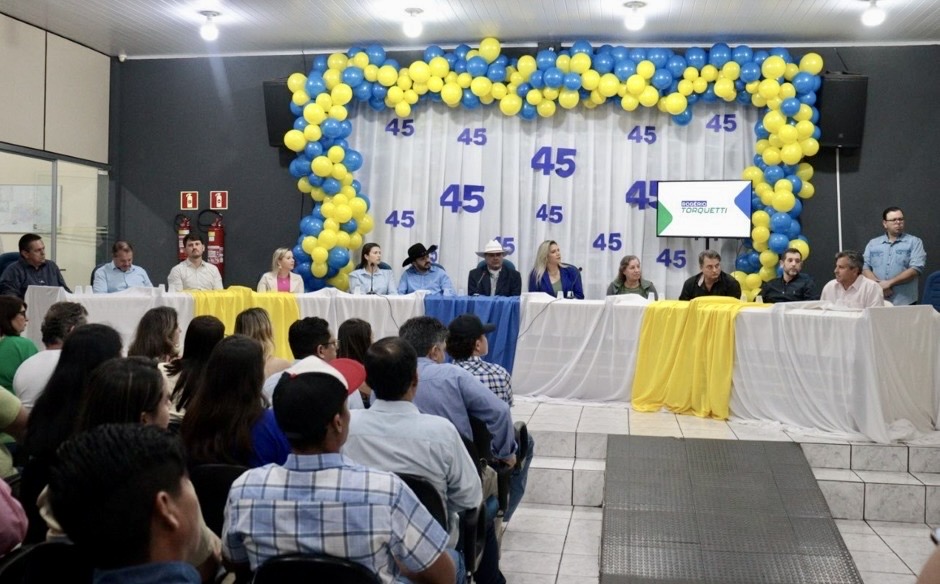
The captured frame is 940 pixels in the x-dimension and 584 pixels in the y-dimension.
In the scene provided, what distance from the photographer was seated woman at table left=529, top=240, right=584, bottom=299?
7.23 meters

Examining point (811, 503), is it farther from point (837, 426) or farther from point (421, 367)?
point (421, 367)

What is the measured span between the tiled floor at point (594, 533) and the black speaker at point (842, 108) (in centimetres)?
338

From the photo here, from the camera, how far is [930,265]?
328 inches

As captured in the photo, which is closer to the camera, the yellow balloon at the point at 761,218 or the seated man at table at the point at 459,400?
the seated man at table at the point at 459,400

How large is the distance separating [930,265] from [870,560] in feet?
15.7

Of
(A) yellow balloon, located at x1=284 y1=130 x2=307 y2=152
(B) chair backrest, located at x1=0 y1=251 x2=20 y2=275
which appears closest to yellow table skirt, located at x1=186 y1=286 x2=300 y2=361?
(B) chair backrest, located at x1=0 y1=251 x2=20 y2=275

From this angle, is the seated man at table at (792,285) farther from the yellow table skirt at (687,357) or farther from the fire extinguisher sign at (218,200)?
the fire extinguisher sign at (218,200)

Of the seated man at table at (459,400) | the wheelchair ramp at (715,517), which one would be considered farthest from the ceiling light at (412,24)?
the seated man at table at (459,400)

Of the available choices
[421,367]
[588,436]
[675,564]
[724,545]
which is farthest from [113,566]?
[588,436]

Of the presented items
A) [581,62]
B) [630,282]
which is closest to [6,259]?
[630,282]

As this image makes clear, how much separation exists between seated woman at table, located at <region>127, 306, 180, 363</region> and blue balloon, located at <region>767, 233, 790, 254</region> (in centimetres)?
540

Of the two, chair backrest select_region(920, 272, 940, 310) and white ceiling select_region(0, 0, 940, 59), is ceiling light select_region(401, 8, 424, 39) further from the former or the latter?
chair backrest select_region(920, 272, 940, 310)

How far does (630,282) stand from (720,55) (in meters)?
2.33

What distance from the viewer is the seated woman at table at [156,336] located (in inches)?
155
